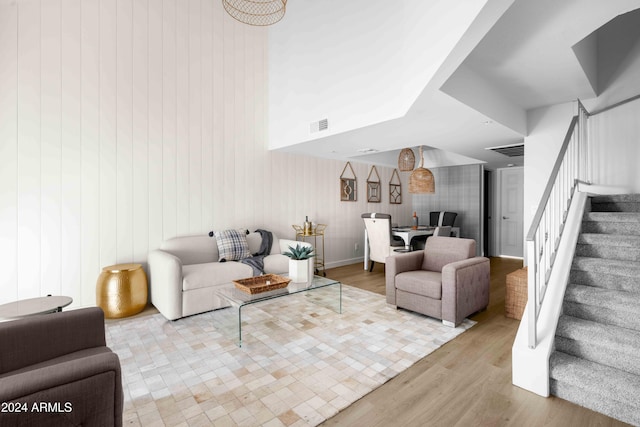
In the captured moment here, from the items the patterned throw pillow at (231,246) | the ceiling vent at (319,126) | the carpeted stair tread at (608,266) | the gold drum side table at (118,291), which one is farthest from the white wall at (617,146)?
the gold drum side table at (118,291)

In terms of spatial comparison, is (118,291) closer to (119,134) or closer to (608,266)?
(119,134)

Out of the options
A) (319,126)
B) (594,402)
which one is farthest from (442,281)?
(319,126)

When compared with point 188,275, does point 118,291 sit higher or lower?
lower

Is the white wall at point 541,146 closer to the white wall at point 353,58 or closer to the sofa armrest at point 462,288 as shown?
the sofa armrest at point 462,288

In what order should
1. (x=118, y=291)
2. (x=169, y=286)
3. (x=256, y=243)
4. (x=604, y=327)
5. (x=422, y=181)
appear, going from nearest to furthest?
(x=604, y=327)
(x=169, y=286)
(x=118, y=291)
(x=256, y=243)
(x=422, y=181)

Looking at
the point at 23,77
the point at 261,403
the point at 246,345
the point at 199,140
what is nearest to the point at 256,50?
the point at 199,140

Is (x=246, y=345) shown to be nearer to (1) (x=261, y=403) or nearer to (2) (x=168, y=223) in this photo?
(1) (x=261, y=403)

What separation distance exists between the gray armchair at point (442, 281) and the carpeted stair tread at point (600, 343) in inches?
33.1

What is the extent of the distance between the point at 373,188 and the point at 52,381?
5982 mm

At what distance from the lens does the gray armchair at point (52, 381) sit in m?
0.94

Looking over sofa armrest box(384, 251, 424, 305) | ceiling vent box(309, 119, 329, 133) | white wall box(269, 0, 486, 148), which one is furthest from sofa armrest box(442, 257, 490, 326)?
ceiling vent box(309, 119, 329, 133)

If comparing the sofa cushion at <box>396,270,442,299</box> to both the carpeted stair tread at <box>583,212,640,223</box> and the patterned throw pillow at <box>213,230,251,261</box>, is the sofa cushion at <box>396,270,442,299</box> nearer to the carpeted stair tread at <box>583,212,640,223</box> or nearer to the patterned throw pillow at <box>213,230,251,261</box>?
the carpeted stair tread at <box>583,212,640,223</box>

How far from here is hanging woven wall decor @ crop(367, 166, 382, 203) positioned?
6.41 metres

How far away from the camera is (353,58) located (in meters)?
3.48
